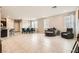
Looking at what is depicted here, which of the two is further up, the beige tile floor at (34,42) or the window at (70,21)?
the window at (70,21)

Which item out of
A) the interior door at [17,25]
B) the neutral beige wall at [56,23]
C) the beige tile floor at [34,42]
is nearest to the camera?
the interior door at [17,25]

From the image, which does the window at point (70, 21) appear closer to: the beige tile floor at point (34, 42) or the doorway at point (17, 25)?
the beige tile floor at point (34, 42)

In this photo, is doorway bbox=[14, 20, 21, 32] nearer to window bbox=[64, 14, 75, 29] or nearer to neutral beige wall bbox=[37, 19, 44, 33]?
neutral beige wall bbox=[37, 19, 44, 33]

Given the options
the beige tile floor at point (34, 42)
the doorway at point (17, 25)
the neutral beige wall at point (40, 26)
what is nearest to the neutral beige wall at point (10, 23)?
the doorway at point (17, 25)

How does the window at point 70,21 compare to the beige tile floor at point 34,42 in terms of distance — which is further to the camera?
the beige tile floor at point 34,42

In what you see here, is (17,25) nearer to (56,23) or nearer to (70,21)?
(56,23)

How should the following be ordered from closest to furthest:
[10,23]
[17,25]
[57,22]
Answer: [17,25], [10,23], [57,22]

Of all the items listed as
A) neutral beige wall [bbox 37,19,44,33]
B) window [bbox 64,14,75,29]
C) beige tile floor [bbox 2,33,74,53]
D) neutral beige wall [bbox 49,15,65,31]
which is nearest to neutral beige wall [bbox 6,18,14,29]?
beige tile floor [bbox 2,33,74,53]

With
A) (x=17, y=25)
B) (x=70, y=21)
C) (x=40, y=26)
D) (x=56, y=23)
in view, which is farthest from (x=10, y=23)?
(x=70, y=21)

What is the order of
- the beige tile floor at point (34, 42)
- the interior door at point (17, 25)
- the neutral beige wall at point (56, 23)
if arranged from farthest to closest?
the beige tile floor at point (34, 42) → the neutral beige wall at point (56, 23) → the interior door at point (17, 25)

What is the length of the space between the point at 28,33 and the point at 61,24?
2.78 ft

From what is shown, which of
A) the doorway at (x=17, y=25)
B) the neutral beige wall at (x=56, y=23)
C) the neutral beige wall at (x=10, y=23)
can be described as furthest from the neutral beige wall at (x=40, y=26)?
the neutral beige wall at (x=10, y=23)
